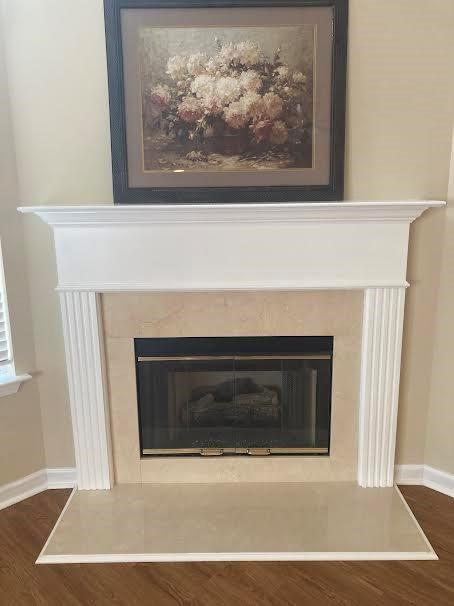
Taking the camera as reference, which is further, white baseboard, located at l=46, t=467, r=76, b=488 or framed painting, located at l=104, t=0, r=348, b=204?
white baseboard, located at l=46, t=467, r=76, b=488

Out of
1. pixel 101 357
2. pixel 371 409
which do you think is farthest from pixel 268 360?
pixel 101 357

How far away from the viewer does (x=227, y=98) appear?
86.0 inches

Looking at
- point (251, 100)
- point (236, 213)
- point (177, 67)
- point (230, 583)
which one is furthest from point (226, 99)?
point (230, 583)

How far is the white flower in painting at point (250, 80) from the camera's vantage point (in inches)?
85.1

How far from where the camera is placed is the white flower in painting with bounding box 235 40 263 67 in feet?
7.01

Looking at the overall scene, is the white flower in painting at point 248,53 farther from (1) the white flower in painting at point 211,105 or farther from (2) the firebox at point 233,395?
(2) the firebox at point 233,395

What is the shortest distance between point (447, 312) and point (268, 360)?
0.89m

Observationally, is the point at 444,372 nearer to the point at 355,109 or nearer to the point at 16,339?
the point at 355,109

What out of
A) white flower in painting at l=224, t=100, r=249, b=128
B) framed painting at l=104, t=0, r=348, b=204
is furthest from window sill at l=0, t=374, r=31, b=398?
white flower in painting at l=224, t=100, r=249, b=128

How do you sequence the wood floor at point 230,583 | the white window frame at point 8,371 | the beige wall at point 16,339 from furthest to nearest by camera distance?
the white window frame at point 8,371
the beige wall at point 16,339
the wood floor at point 230,583

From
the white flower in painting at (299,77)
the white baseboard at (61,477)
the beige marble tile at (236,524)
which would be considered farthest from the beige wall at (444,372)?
the white baseboard at (61,477)

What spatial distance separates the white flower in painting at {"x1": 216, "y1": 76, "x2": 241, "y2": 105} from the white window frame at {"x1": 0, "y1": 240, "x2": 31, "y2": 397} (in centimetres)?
128

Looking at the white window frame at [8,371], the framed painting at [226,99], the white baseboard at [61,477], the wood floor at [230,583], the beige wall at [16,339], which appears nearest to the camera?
the wood floor at [230,583]

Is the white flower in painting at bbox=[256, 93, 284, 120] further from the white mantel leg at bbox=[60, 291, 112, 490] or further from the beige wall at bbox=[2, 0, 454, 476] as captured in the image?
the white mantel leg at bbox=[60, 291, 112, 490]
